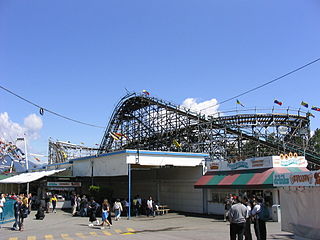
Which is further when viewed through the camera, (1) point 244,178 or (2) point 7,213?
(1) point 244,178

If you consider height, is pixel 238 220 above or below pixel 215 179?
below

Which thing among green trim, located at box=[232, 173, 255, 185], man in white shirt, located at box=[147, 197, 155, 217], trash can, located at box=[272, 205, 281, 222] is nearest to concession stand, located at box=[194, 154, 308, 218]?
green trim, located at box=[232, 173, 255, 185]

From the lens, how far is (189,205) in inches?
976

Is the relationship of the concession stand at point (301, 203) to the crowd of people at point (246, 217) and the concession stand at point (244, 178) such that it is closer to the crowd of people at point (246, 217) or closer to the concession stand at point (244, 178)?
the crowd of people at point (246, 217)

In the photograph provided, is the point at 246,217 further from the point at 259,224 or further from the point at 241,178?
the point at 241,178

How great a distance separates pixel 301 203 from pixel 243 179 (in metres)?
8.33

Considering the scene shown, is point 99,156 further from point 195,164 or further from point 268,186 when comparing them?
point 268,186

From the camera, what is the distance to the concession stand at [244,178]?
18.8 meters

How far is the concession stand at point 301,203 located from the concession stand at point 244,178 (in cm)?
555

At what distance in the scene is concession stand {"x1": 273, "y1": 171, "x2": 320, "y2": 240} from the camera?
10.7m

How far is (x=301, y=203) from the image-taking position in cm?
1150

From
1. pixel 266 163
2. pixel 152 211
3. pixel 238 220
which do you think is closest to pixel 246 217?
pixel 238 220

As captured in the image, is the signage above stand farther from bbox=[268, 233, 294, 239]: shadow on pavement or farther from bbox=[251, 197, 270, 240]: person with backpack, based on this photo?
bbox=[251, 197, 270, 240]: person with backpack

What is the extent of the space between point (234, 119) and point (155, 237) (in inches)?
948
